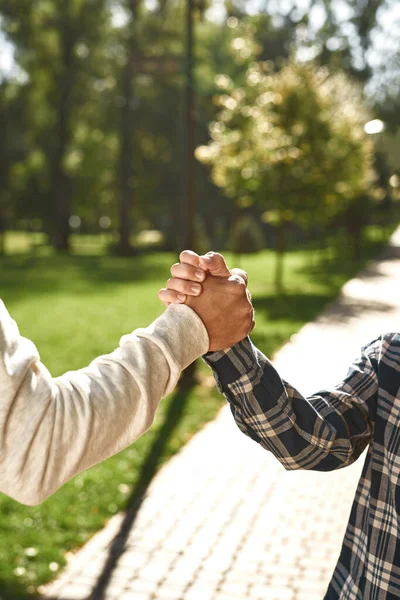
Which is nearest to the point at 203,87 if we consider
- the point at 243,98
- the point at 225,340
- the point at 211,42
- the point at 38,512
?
the point at 243,98

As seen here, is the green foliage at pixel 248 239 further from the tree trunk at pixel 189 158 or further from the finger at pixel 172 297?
the finger at pixel 172 297

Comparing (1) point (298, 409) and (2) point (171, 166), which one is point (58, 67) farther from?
(1) point (298, 409)

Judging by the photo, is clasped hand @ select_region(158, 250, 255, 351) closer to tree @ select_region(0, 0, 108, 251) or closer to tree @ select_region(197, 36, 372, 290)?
tree @ select_region(197, 36, 372, 290)

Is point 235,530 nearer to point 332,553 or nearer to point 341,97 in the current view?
point 332,553

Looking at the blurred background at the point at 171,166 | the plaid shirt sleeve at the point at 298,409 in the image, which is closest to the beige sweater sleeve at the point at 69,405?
the plaid shirt sleeve at the point at 298,409

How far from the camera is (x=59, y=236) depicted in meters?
40.7

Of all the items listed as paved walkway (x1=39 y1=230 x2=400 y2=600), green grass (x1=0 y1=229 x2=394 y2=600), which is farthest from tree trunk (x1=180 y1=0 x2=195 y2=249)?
paved walkway (x1=39 y1=230 x2=400 y2=600)

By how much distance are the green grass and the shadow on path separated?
2 cm

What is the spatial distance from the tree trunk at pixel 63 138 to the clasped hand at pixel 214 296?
38.9m

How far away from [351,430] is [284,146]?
1726cm

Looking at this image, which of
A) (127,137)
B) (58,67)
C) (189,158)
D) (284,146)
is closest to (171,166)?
(127,137)

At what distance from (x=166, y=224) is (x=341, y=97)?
24.4 meters

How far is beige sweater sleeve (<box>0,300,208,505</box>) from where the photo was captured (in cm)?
133

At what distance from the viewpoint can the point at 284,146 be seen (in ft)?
61.0
